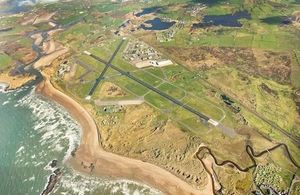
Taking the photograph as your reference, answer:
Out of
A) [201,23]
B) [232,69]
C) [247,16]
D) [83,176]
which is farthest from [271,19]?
[83,176]

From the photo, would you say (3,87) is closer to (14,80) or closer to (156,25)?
(14,80)

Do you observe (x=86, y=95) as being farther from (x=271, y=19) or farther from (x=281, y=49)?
(x=271, y=19)

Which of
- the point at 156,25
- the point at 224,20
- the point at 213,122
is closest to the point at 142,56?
the point at 156,25

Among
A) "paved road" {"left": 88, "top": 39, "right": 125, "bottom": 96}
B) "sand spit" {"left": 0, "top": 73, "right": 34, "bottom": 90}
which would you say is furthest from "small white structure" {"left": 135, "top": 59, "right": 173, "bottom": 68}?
"sand spit" {"left": 0, "top": 73, "right": 34, "bottom": 90}

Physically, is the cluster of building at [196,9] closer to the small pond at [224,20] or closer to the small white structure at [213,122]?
the small pond at [224,20]

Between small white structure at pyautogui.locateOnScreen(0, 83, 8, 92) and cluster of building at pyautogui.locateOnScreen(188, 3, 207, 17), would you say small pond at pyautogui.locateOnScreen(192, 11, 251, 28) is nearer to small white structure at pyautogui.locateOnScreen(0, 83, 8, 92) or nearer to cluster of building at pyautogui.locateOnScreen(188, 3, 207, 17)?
cluster of building at pyautogui.locateOnScreen(188, 3, 207, 17)

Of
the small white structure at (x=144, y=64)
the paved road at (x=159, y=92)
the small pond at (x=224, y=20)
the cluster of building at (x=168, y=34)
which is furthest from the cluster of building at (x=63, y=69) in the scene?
the small pond at (x=224, y=20)

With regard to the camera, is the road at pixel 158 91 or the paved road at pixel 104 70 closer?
the road at pixel 158 91
